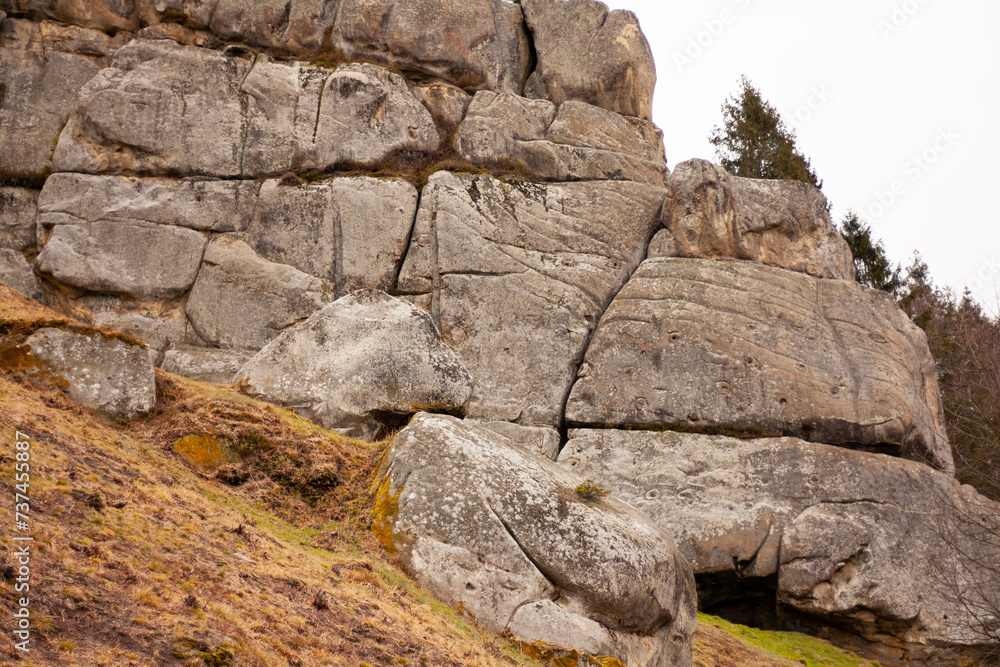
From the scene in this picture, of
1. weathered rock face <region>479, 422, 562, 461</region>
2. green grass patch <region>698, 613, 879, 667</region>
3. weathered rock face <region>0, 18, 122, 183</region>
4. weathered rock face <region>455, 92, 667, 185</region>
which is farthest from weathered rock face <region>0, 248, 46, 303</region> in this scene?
green grass patch <region>698, 613, 879, 667</region>

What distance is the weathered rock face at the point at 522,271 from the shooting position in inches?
952

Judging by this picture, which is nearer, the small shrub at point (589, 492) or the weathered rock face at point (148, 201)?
the small shrub at point (589, 492)

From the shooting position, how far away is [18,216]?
86.8 ft

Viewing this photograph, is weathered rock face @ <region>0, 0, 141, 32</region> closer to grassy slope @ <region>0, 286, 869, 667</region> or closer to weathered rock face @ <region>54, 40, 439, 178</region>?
weathered rock face @ <region>54, 40, 439, 178</region>

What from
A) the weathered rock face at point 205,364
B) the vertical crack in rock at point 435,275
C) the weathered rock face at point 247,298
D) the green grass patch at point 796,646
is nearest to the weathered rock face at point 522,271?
the vertical crack in rock at point 435,275

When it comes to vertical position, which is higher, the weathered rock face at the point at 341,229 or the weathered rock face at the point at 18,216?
the weathered rock face at the point at 341,229

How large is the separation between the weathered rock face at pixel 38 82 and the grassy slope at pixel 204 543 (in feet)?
43.4

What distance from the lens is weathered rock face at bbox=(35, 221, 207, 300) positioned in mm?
24641

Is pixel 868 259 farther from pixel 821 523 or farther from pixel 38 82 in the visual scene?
pixel 38 82

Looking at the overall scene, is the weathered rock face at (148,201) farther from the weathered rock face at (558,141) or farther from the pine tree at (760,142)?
the pine tree at (760,142)

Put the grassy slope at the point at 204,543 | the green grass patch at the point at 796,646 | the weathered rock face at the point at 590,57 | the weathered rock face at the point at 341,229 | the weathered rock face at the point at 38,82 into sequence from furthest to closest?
the weathered rock face at the point at 590,57
the weathered rock face at the point at 38,82
the weathered rock face at the point at 341,229
the green grass patch at the point at 796,646
the grassy slope at the point at 204,543

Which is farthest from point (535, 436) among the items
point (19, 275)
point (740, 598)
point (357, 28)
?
point (19, 275)

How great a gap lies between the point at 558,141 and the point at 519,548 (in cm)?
1807

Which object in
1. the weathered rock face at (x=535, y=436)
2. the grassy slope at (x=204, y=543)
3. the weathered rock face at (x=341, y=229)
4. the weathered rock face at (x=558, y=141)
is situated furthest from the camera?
the weathered rock face at (x=558, y=141)
